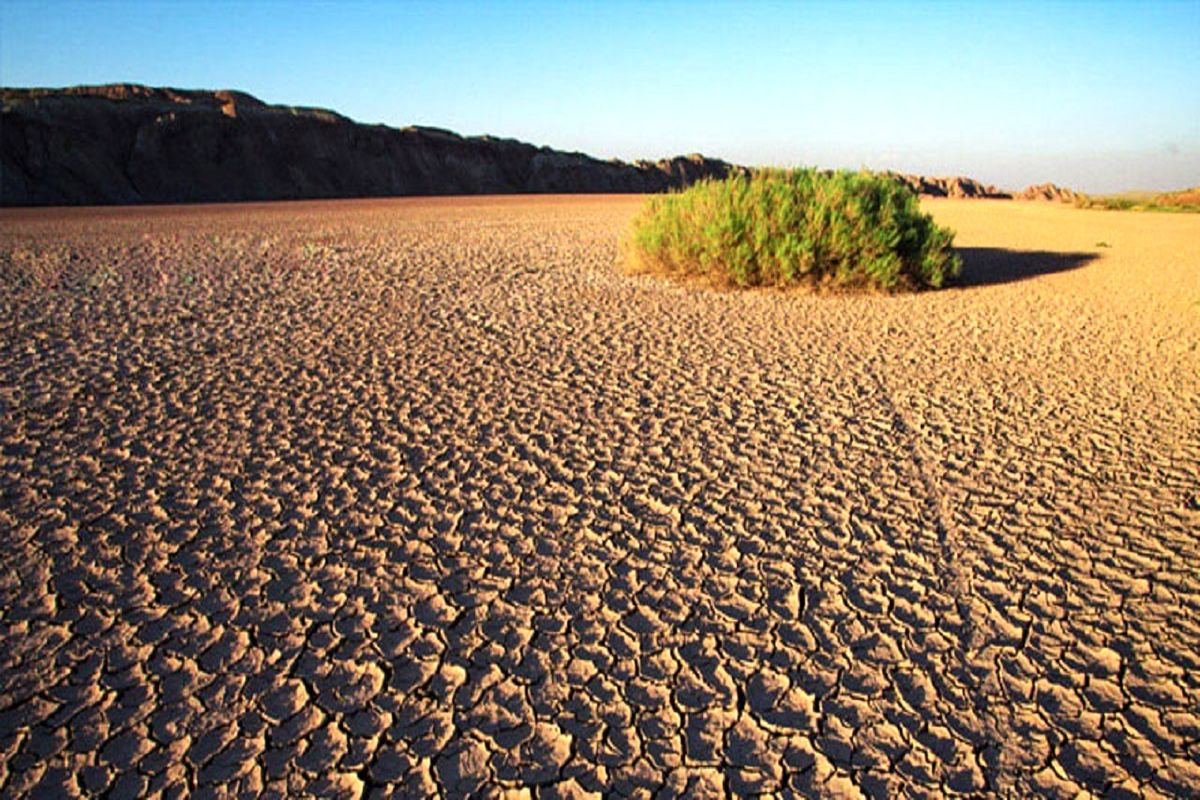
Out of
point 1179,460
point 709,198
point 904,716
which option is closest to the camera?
point 904,716

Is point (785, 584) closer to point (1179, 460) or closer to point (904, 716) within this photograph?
point (904, 716)

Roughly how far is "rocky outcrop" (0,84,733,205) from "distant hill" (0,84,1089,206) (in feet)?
0.17

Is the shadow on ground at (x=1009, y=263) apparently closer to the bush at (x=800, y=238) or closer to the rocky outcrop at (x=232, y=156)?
the bush at (x=800, y=238)

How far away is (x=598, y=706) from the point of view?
1.79 meters

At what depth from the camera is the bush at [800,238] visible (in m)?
6.77

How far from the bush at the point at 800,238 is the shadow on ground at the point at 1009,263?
398mm

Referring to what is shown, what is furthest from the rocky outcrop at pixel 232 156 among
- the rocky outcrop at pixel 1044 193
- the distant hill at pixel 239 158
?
the rocky outcrop at pixel 1044 193

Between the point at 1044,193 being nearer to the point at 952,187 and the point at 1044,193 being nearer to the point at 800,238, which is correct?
the point at 952,187

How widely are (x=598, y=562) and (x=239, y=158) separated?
35.8 meters

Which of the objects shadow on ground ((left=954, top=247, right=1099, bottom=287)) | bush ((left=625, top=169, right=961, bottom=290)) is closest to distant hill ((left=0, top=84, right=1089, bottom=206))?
shadow on ground ((left=954, top=247, right=1099, bottom=287))

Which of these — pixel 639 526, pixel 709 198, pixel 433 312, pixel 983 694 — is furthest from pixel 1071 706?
pixel 709 198

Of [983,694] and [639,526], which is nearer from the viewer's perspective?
[983,694]

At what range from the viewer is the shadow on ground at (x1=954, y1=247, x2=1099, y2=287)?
7.68 metres

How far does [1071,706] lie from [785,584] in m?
0.77
